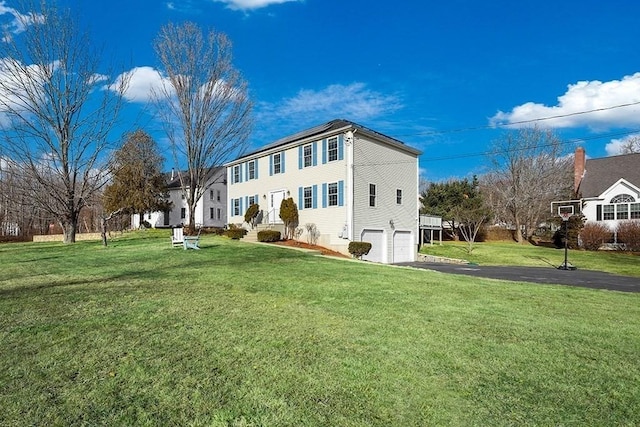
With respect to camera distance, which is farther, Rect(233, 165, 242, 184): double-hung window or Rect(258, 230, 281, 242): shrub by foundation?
Rect(233, 165, 242, 184): double-hung window

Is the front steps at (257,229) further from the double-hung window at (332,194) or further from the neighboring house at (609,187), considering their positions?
the neighboring house at (609,187)

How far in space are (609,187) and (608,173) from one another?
243 cm

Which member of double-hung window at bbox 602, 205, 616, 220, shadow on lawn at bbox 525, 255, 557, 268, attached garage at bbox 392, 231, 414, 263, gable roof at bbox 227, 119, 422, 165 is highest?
gable roof at bbox 227, 119, 422, 165

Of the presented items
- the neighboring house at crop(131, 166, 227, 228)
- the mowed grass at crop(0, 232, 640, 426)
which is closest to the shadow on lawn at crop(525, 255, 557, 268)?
the mowed grass at crop(0, 232, 640, 426)

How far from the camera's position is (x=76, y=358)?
346cm

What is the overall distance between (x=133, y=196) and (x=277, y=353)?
31052 mm

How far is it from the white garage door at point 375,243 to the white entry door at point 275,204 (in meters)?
5.61

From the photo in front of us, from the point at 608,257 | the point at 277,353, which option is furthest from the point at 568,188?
the point at 277,353

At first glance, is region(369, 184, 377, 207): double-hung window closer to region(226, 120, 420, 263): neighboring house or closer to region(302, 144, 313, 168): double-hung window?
region(226, 120, 420, 263): neighboring house

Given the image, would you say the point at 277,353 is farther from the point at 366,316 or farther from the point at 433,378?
the point at 366,316

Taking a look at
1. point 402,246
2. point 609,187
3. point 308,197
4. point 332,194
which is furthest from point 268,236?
point 609,187

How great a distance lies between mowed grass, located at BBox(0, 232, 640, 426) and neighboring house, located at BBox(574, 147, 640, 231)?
26.3 metres

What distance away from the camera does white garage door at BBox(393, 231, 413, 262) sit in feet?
71.4

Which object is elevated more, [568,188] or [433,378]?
[568,188]
